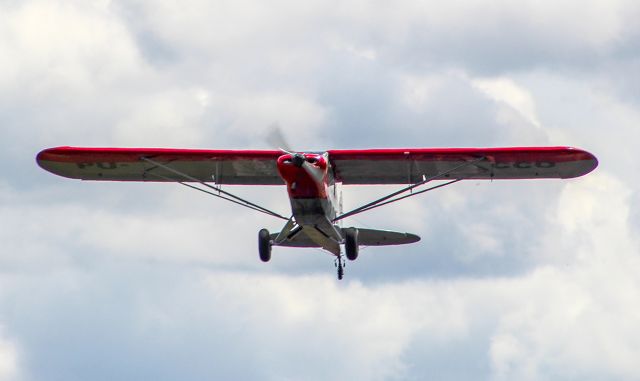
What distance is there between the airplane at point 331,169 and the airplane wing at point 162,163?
0.07ft

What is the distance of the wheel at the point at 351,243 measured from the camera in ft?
109

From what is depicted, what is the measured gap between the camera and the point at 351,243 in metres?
33.2

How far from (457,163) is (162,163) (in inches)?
257

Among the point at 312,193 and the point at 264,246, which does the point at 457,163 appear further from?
the point at 264,246

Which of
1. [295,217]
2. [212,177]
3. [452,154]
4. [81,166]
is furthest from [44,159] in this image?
[452,154]

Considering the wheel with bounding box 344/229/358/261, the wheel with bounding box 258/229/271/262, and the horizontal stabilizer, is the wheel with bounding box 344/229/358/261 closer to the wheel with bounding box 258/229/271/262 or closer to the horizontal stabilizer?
the wheel with bounding box 258/229/271/262

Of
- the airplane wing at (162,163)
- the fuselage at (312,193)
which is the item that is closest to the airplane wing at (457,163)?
the fuselage at (312,193)

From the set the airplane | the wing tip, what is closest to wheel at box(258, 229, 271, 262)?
the airplane

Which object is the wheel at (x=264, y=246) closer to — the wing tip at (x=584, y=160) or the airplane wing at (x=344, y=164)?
the airplane wing at (x=344, y=164)

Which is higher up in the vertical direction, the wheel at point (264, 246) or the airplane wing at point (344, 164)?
the airplane wing at point (344, 164)

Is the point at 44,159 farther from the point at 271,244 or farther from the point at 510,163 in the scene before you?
the point at 510,163

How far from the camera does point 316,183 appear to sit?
32.3 meters

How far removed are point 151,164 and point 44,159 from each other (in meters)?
2.36

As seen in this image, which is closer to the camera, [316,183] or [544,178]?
[316,183]
